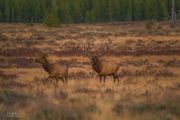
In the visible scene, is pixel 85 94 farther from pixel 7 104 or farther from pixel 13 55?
pixel 13 55

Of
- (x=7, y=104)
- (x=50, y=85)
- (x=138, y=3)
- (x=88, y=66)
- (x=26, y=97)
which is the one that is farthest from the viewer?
(x=138, y=3)

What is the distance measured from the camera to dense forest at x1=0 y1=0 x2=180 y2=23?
116125 millimetres

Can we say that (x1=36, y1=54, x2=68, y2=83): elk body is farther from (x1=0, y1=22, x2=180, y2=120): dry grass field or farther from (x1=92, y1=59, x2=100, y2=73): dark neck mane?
(x1=92, y1=59, x2=100, y2=73): dark neck mane

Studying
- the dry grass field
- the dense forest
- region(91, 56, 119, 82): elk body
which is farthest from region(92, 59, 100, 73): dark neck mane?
the dense forest

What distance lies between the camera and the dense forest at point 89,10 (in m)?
116

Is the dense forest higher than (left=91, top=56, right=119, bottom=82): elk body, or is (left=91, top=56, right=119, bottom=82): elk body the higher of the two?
(left=91, top=56, right=119, bottom=82): elk body

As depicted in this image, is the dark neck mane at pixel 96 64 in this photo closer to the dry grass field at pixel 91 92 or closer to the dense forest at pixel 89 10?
the dry grass field at pixel 91 92

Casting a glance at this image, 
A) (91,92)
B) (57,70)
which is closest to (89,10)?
(57,70)

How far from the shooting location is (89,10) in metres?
125

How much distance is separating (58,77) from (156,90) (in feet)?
12.9

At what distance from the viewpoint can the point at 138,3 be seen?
11869 cm

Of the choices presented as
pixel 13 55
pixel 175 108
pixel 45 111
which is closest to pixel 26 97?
pixel 45 111

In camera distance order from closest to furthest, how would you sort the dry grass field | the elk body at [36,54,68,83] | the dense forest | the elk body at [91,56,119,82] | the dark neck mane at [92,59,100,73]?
the dry grass field < the elk body at [36,54,68,83] < the elk body at [91,56,119,82] < the dark neck mane at [92,59,100,73] < the dense forest

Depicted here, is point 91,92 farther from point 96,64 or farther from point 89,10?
point 89,10
